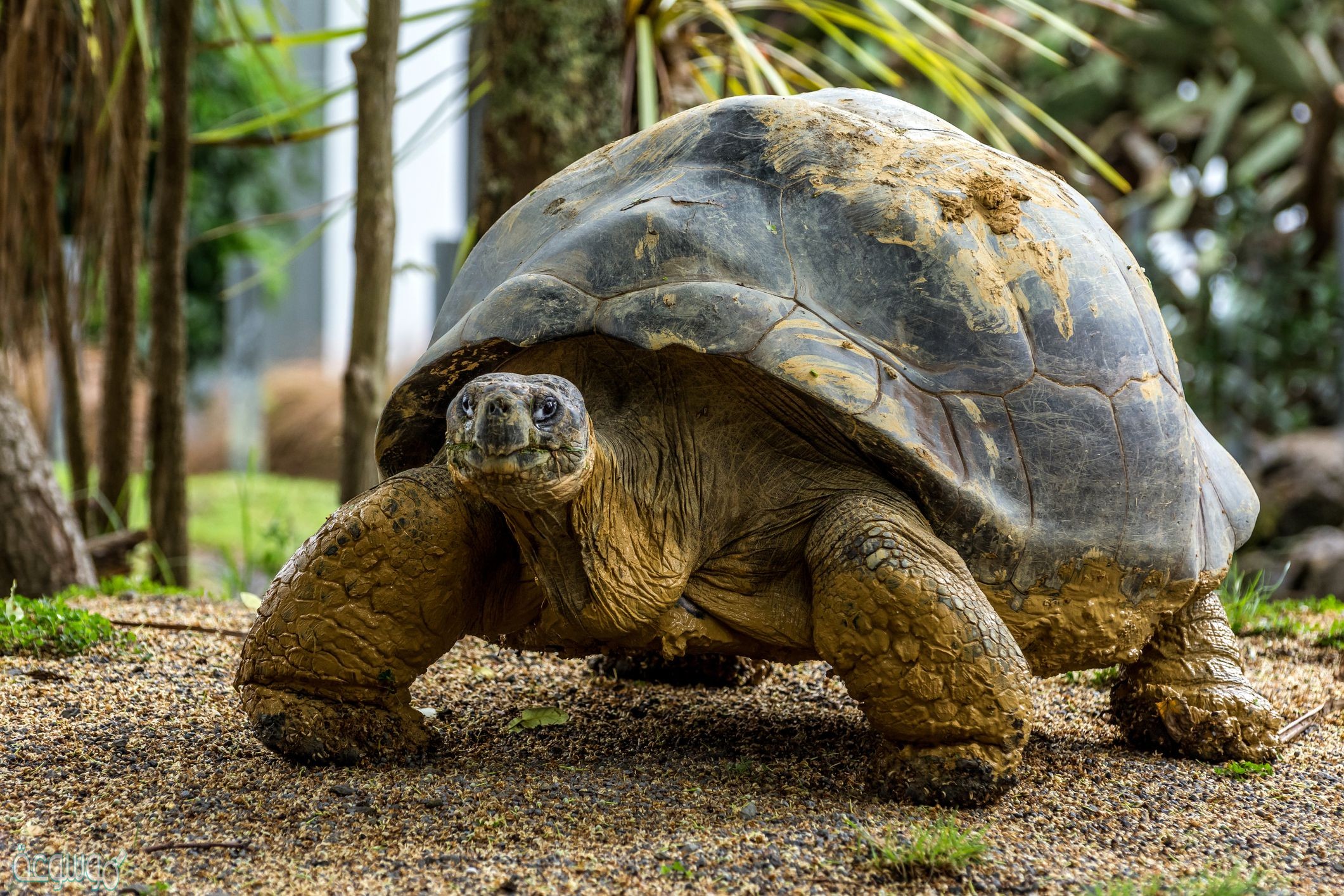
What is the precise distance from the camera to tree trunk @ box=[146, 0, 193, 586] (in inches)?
211

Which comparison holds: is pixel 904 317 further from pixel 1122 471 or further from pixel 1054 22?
pixel 1054 22

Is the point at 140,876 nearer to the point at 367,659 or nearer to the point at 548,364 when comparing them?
the point at 367,659

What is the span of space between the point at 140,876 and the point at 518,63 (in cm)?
349

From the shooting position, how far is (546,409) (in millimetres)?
2125

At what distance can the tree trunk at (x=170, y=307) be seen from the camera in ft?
17.6

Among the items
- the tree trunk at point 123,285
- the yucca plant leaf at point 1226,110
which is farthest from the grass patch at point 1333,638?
the yucca plant leaf at point 1226,110

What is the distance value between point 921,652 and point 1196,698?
3.79 feet

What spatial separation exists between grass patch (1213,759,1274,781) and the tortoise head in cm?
182

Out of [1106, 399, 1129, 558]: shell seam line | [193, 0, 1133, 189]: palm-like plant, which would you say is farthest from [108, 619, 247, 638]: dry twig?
[1106, 399, 1129, 558]: shell seam line

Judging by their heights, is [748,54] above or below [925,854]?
above

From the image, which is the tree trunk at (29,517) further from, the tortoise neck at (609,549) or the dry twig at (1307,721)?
the dry twig at (1307,721)

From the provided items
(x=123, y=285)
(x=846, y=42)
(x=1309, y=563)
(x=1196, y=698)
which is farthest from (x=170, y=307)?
(x=1309, y=563)

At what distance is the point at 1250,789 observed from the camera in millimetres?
2779

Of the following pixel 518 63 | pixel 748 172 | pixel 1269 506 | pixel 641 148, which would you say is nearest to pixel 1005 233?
pixel 748 172
